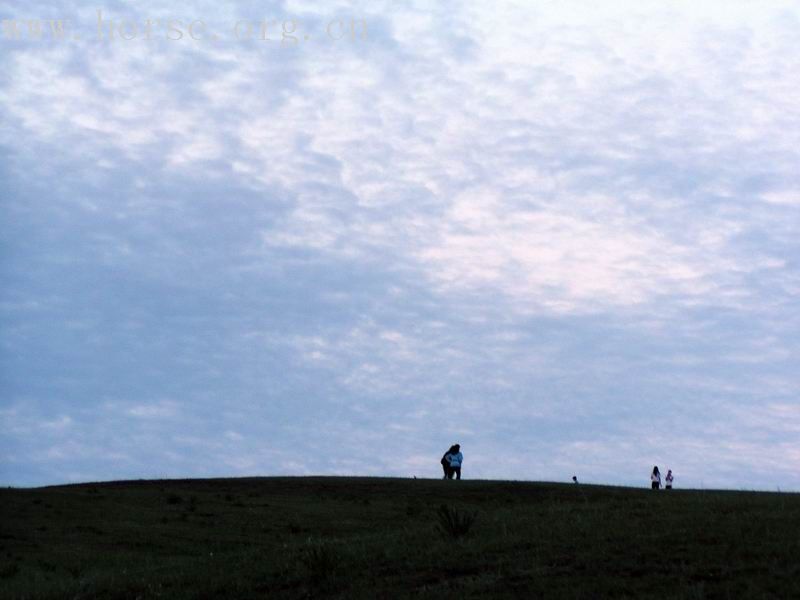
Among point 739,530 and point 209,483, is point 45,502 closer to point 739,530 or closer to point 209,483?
point 209,483

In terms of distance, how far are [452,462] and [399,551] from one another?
27168 mm

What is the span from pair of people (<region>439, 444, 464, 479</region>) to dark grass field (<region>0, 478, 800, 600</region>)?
9.20 m

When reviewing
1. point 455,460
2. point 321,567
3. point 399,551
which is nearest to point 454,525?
point 399,551

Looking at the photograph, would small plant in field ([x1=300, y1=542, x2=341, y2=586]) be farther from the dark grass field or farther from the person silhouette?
the person silhouette

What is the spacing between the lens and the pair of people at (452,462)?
4825cm

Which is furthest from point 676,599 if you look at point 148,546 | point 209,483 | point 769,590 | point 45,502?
point 209,483

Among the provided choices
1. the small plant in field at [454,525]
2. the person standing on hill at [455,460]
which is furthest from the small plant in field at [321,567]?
the person standing on hill at [455,460]

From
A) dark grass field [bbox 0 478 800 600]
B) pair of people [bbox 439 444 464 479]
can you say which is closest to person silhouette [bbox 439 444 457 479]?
pair of people [bbox 439 444 464 479]

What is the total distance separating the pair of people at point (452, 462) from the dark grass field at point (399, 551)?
30.2 ft

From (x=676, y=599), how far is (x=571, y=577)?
229cm

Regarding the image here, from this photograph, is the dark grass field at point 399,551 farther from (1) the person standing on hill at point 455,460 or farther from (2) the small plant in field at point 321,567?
(1) the person standing on hill at point 455,460

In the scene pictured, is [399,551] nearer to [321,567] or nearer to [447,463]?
[321,567]

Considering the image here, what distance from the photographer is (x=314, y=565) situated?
1962cm

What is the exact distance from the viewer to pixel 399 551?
69.9 feet
